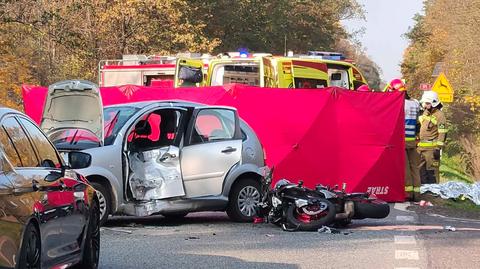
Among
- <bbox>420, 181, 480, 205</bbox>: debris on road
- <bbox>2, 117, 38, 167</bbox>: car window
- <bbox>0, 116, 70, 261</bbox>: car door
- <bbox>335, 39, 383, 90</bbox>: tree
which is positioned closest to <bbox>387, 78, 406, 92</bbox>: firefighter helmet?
<bbox>420, 181, 480, 205</bbox>: debris on road

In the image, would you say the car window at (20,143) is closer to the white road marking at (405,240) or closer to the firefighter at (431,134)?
the white road marking at (405,240)

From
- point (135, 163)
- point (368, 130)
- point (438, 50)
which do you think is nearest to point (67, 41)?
point (368, 130)

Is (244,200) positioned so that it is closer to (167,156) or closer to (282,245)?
(167,156)

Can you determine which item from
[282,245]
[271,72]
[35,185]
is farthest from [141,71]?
[35,185]

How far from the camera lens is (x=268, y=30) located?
4334 centimetres

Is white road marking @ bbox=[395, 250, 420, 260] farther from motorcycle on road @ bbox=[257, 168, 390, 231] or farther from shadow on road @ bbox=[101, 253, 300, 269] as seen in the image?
motorcycle on road @ bbox=[257, 168, 390, 231]

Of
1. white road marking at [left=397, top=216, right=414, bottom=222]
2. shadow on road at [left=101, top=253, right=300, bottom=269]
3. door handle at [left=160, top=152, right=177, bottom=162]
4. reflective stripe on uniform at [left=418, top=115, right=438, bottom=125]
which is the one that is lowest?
white road marking at [left=397, top=216, right=414, bottom=222]

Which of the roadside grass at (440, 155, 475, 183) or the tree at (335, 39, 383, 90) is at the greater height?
the tree at (335, 39, 383, 90)

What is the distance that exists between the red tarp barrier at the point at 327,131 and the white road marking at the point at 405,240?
441 cm

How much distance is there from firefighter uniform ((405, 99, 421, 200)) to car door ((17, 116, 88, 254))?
31.3 ft

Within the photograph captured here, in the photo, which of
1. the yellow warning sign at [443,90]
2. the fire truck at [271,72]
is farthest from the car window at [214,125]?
the yellow warning sign at [443,90]

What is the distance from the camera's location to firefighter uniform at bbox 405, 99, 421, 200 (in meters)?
15.9

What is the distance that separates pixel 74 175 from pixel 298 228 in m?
4.31

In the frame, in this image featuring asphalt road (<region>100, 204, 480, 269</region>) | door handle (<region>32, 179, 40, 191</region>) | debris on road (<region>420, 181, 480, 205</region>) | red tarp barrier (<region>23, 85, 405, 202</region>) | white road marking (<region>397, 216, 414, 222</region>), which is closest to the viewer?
door handle (<region>32, 179, 40, 191</region>)
